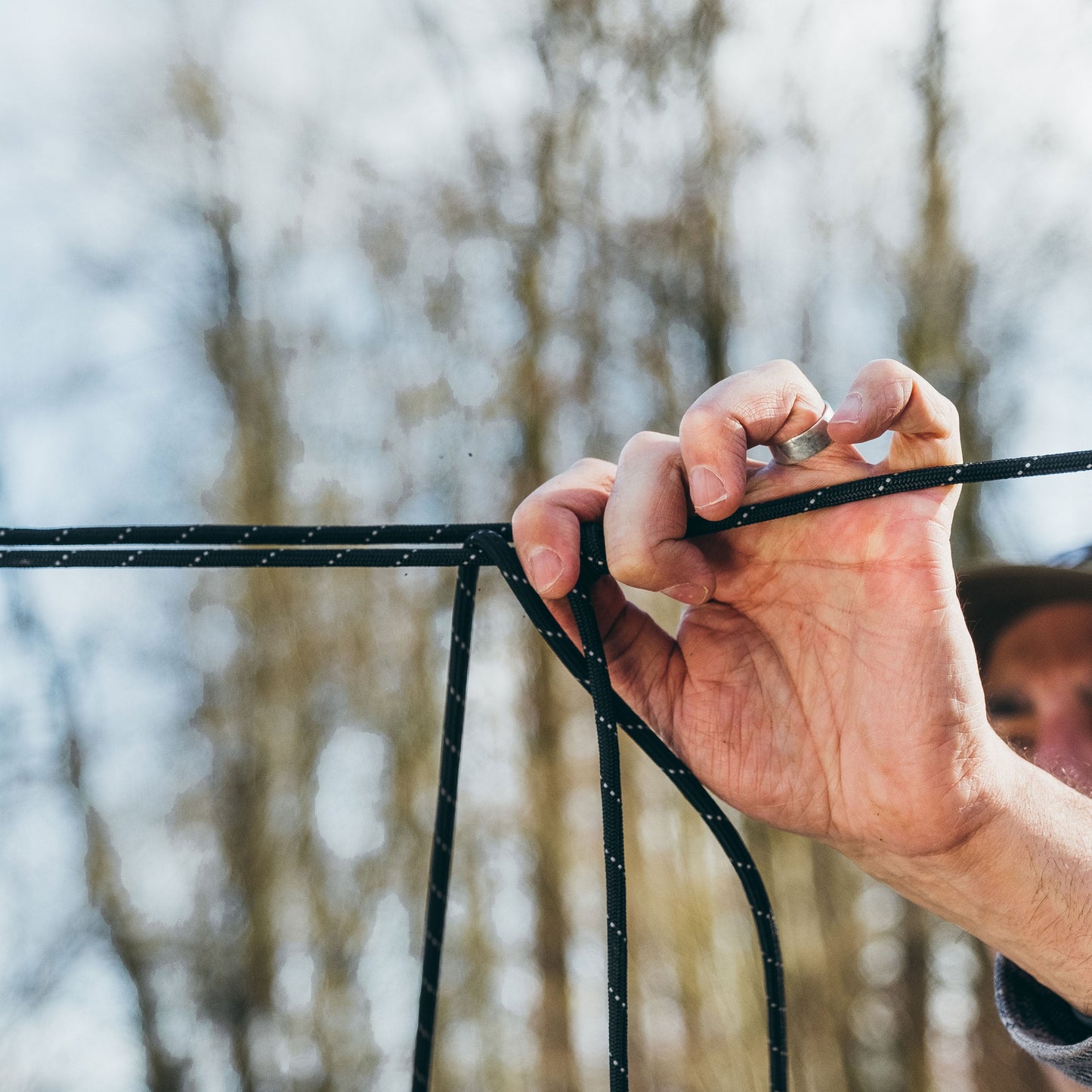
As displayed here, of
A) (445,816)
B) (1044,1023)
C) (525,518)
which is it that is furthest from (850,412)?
(1044,1023)

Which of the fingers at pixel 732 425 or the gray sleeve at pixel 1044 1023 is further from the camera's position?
the gray sleeve at pixel 1044 1023

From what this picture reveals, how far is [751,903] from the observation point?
0.71 metres

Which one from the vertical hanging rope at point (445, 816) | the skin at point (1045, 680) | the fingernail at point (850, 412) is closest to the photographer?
the fingernail at point (850, 412)

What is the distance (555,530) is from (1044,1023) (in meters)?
0.72

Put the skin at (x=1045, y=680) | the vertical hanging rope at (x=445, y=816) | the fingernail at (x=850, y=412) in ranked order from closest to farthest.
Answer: the fingernail at (x=850, y=412) → the vertical hanging rope at (x=445, y=816) → the skin at (x=1045, y=680)

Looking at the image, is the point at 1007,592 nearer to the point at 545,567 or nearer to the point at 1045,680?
the point at 1045,680

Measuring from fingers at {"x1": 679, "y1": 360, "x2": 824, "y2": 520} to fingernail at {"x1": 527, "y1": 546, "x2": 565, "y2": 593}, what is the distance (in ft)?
0.39

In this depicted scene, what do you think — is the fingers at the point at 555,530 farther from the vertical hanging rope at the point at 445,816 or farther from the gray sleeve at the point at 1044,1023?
the gray sleeve at the point at 1044,1023

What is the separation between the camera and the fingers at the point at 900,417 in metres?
0.58

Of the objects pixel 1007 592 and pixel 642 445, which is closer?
pixel 642 445

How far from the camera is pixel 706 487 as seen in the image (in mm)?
600

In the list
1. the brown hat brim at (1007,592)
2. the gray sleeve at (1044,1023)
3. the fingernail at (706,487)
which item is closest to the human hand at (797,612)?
the fingernail at (706,487)

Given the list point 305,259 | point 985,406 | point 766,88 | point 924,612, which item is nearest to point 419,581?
point 305,259

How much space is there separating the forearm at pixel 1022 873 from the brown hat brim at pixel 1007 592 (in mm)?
983
